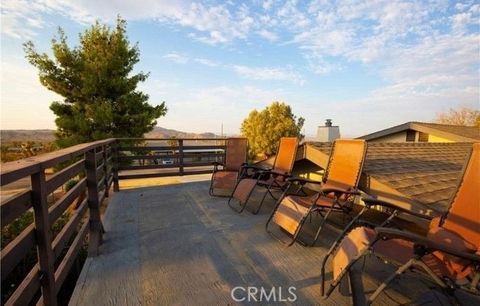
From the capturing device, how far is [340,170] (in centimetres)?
383

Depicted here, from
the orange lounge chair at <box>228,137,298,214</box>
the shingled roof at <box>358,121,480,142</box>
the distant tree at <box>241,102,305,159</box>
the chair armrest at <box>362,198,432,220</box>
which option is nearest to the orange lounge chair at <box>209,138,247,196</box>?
the orange lounge chair at <box>228,137,298,214</box>

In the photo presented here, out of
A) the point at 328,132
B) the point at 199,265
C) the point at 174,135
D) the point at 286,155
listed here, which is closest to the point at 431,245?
the point at 199,265

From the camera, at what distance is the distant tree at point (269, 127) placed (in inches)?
973

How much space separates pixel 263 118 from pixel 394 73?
1269 centimetres

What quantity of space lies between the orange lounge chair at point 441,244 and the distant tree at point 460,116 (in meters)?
31.6

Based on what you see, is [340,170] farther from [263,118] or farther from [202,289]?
[263,118]

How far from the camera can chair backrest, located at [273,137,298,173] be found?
4770 millimetres

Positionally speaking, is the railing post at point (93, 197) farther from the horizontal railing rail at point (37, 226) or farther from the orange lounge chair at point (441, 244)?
the orange lounge chair at point (441, 244)

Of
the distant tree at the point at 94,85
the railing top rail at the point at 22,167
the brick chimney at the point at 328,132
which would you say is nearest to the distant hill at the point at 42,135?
the distant tree at the point at 94,85

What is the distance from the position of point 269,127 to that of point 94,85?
1645cm

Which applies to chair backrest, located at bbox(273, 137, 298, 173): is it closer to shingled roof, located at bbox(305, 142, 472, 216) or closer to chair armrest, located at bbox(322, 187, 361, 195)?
shingled roof, located at bbox(305, 142, 472, 216)

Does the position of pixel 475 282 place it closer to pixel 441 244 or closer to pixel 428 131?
pixel 441 244

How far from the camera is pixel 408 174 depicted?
379 centimetres

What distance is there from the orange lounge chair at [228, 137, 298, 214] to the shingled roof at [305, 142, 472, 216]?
0.36 meters
